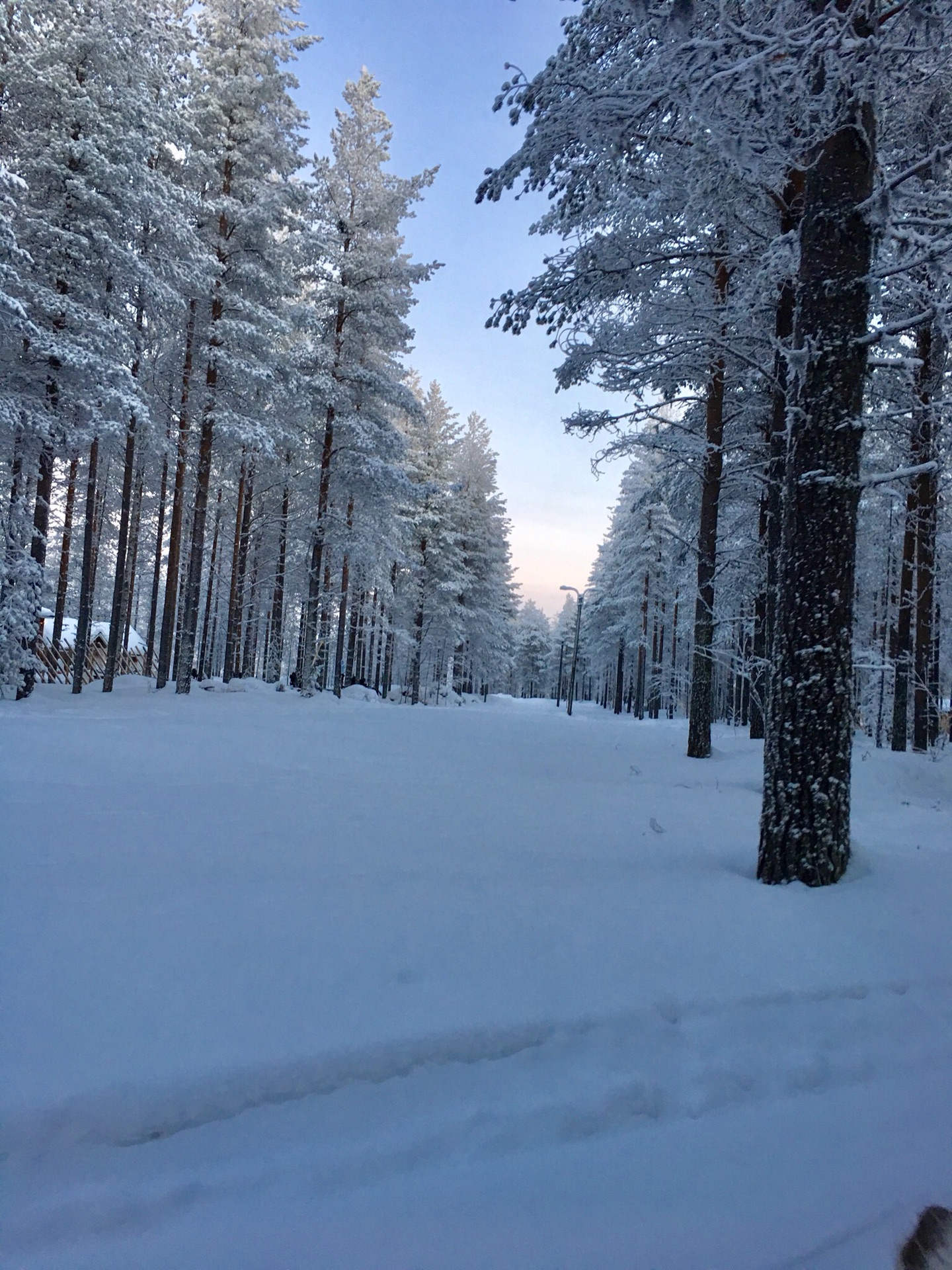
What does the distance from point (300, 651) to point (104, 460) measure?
10124 millimetres

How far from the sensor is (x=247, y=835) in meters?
3.96

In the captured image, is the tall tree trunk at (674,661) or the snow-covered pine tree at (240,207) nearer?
the snow-covered pine tree at (240,207)

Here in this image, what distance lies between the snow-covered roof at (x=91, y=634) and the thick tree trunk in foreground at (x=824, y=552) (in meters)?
26.2

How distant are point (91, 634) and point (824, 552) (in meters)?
29.5

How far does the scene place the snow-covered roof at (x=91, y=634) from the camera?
81.1 feet

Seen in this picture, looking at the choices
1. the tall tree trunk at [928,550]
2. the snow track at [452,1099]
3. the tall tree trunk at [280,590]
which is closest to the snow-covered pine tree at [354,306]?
the tall tree trunk at [280,590]

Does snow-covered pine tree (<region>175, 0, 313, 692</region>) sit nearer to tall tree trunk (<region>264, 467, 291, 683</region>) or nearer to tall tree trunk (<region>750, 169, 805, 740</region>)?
tall tree trunk (<region>264, 467, 291, 683</region>)

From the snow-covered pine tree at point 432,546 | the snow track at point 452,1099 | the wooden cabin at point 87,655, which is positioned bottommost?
the snow track at point 452,1099

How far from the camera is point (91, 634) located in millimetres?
26234

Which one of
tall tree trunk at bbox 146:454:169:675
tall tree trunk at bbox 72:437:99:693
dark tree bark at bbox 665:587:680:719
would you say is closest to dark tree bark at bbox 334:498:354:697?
tall tree trunk at bbox 146:454:169:675

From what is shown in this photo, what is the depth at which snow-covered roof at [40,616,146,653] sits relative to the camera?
24.7 meters

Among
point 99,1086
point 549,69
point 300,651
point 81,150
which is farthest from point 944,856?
point 81,150

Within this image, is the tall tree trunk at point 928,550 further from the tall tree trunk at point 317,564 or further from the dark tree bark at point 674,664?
the dark tree bark at point 674,664

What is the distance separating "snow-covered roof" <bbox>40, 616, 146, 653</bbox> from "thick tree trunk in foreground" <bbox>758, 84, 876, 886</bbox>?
86.1ft
